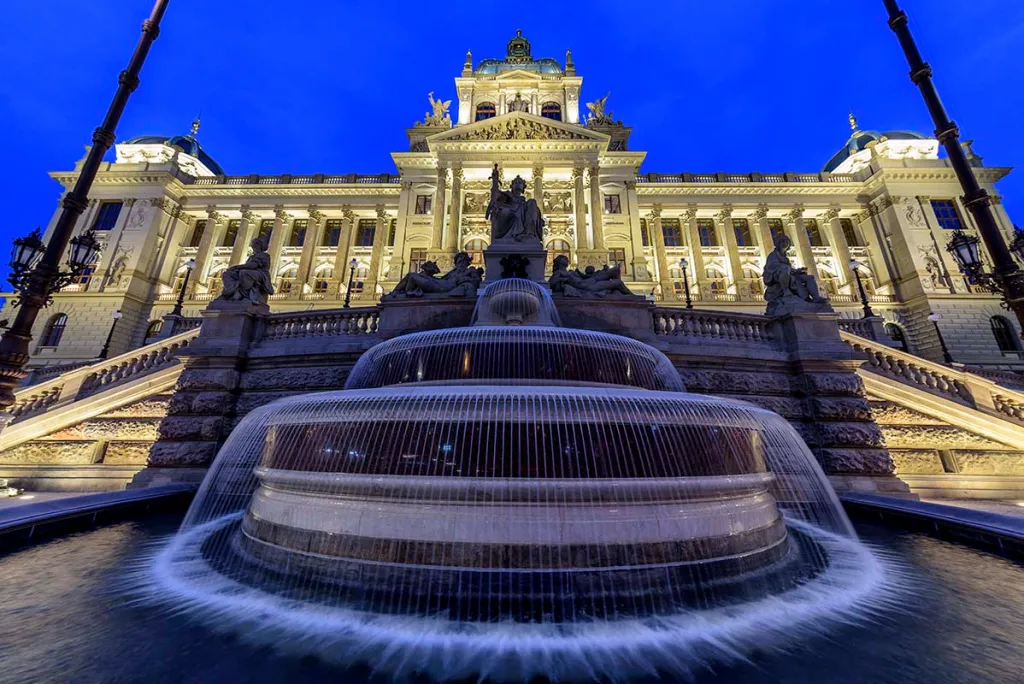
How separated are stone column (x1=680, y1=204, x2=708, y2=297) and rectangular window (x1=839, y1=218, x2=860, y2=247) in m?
14.2

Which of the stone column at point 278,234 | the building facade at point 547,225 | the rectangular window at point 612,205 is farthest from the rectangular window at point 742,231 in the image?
the stone column at point 278,234

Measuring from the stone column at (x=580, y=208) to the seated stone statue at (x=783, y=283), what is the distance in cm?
2387

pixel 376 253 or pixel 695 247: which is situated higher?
pixel 695 247

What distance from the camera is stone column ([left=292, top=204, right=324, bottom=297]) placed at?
3962 centimetres

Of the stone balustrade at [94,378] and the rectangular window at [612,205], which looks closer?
the stone balustrade at [94,378]

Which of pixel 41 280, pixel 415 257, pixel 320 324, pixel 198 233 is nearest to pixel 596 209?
pixel 415 257

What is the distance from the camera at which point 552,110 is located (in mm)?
45250

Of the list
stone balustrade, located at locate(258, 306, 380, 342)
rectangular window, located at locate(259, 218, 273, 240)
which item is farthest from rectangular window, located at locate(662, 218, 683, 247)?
rectangular window, located at locate(259, 218, 273, 240)

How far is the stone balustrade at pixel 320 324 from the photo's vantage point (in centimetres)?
1023

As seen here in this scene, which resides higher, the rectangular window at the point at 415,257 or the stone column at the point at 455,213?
the stone column at the point at 455,213

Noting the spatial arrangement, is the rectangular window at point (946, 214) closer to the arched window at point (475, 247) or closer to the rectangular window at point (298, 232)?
the arched window at point (475, 247)

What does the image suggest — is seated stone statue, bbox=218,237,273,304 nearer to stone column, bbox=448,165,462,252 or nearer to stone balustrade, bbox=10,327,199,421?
stone balustrade, bbox=10,327,199,421

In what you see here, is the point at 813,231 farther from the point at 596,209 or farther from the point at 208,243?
the point at 208,243

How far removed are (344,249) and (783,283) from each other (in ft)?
130
